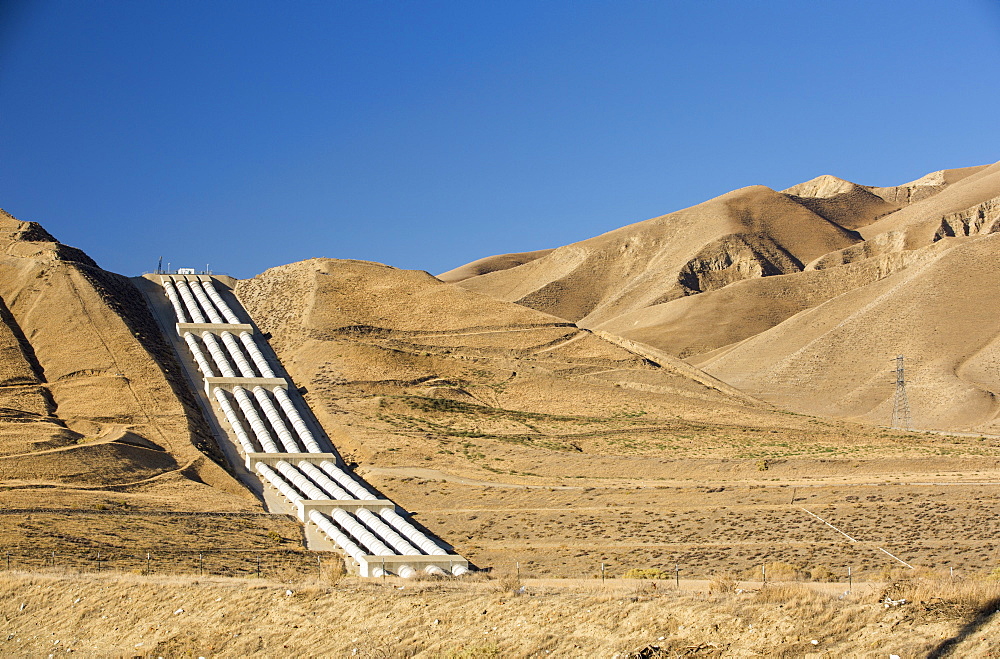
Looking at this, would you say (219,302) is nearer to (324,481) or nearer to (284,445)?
(284,445)

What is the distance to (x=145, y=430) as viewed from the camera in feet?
150

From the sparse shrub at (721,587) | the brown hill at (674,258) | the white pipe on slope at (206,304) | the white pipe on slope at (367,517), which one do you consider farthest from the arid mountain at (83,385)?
the brown hill at (674,258)

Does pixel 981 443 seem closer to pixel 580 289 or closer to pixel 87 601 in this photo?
pixel 87 601

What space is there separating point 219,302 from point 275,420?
19211mm

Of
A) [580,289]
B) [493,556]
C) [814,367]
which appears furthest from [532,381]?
[580,289]

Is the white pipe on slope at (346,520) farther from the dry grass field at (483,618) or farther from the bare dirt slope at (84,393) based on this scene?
the dry grass field at (483,618)

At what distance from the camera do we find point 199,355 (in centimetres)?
5641

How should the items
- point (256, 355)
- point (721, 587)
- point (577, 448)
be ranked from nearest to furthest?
point (721, 587), point (577, 448), point (256, 355)

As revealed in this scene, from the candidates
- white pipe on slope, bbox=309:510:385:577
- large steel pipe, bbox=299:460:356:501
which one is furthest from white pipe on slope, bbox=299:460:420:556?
white pipe on slope, bbox=309:510:385:577

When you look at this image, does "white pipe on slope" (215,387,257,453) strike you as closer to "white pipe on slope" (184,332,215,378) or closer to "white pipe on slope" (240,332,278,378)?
"white pipe on slope" (184,332,215,378)

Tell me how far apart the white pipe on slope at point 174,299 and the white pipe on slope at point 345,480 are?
20416 mm

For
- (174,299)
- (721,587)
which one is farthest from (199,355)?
(721,587)

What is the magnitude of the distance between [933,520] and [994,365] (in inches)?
2154

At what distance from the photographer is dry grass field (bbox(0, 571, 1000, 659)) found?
15891 mm
